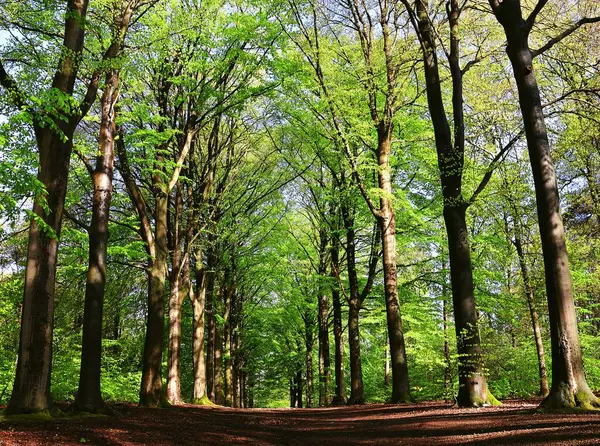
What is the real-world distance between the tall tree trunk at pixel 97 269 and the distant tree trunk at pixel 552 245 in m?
8.69

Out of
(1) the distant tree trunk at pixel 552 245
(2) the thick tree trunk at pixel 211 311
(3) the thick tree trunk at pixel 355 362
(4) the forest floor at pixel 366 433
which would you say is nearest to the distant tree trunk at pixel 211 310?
(2) the thick tree trunk at pixel 211 311

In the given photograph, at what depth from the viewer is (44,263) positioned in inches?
315

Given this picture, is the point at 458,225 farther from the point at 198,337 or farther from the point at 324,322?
the point at 324,322

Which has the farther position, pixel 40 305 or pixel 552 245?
pixel 552 245

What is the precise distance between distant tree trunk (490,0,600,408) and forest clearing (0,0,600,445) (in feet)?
0.12

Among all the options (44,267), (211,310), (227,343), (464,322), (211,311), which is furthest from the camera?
(227,343)

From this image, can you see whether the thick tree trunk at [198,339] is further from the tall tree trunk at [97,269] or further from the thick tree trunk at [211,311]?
the tall tree trunk at [97,269]

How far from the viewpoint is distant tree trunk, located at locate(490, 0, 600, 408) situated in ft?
25.0

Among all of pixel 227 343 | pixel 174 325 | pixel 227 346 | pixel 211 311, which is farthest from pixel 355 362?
pixel 227 343

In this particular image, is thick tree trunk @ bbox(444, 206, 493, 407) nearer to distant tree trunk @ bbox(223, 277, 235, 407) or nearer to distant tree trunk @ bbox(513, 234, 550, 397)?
distant tree trunk @ bbox(513, 234, 550, 397)

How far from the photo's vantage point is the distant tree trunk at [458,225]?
10.7 metres

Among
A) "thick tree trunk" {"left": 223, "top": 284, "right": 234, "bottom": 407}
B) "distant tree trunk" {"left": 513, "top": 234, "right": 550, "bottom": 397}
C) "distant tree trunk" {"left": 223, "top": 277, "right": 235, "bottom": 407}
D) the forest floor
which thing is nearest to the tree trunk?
the forest floor

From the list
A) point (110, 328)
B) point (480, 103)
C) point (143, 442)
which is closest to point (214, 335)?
point (110, 328)

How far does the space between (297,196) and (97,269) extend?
16.6m
